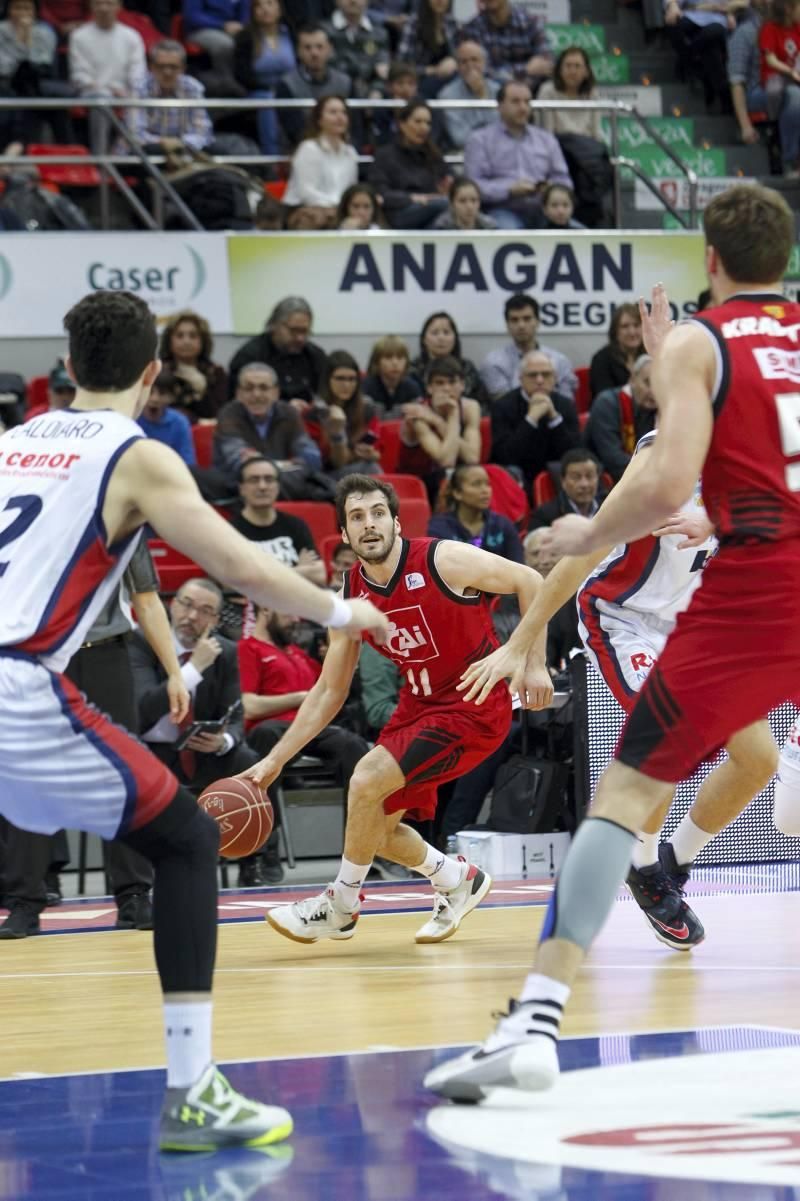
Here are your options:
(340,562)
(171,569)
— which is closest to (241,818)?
(340,562)

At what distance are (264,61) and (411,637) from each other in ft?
29.5

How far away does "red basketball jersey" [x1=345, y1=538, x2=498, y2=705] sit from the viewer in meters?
6.88

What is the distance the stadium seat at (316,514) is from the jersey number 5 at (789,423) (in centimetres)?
752

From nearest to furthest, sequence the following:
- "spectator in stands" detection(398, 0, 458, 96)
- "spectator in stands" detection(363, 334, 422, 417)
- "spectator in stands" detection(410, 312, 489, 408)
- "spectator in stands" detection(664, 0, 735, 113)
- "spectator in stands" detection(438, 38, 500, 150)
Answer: "spectator in stands" detection(363, 334, 422, 417) → "spectator in stands" detection(410, 312, 489, 408) → "spectator in stands" detection(438, 38, 500, 150) → "spectator in stands" detection(398, 0, 458, 96) → "spectator in stands" detection(664, 0, 735, 113)

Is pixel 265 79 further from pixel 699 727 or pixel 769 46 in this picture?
pixel 699 727

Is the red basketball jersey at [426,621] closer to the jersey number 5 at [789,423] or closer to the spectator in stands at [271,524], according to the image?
the jersey number 5 at [789,423]

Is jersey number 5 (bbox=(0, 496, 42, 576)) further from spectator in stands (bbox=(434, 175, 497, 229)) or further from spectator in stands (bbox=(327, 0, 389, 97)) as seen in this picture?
spectator in stands (bbox=(327, 0, 389, 97))

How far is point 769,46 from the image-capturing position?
1672 centimetres

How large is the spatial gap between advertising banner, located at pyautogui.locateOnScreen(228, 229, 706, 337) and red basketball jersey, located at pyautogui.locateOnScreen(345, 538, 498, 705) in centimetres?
658

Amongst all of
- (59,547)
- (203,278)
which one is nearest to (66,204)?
(203,278)

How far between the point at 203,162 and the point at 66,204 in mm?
1144

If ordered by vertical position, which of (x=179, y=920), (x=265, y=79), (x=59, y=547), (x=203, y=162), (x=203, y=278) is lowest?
(x=179, y=920)

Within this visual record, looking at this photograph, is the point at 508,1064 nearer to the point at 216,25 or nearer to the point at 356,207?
the point at 356,207

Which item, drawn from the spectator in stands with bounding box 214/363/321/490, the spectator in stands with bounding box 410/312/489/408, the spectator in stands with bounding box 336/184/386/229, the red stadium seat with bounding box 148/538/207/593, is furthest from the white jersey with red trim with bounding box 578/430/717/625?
the spectator in stands with bounding box 336/184/386/229
